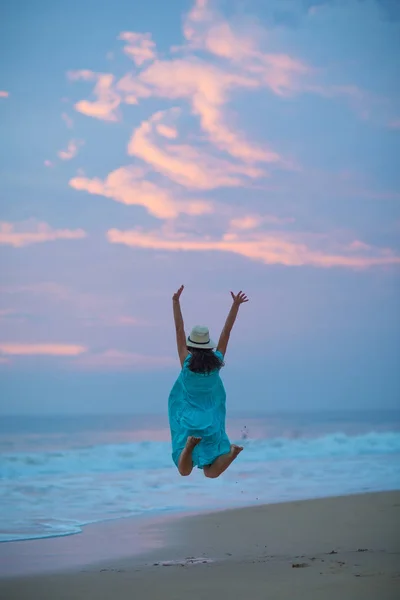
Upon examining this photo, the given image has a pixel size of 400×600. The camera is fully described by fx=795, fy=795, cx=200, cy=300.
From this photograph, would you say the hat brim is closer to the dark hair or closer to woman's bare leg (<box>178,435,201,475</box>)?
the dark hair

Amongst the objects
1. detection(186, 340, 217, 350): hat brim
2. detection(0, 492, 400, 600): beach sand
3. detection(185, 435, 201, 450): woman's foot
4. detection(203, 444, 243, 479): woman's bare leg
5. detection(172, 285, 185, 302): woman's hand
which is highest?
detection(172, 285, 185, 302): woman's hand

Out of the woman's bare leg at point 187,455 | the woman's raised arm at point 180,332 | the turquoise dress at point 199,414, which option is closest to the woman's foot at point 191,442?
the woman's bare leg at point 187,455

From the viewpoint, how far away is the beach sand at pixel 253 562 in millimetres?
Result: 7039

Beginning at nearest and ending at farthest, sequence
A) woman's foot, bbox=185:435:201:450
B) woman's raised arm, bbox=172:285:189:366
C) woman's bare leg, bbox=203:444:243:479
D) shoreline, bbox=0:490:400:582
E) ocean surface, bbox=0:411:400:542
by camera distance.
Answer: woman's foot, bbox=185:435:201:450, woman's bare leg, bbox=203:444:243:479, woman's raised arm, bbox=172:285:189:366, shoreline, bbox=0:490:400:582, ocean surface, bbox=0:411:400:542

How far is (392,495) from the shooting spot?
13.0 metres

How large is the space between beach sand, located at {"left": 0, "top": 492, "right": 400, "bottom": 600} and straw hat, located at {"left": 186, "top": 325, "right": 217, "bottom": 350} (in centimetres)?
216

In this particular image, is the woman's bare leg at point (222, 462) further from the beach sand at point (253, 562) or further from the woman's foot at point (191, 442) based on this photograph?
the beach sand at point (253, 562)

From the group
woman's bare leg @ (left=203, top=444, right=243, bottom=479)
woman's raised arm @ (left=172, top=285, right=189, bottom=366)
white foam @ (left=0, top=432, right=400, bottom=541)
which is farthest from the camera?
white foam @ (left=0, top=432, right=400, bottom=541)

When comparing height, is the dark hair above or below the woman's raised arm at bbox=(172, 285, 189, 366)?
below

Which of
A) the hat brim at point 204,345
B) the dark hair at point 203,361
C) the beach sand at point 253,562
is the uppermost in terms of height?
the hat brim at point 204,345

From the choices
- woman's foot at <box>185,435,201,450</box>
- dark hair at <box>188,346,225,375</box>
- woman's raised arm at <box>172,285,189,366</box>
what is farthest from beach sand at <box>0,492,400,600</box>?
woman's raised arm at <box>172,285,189,366</box>

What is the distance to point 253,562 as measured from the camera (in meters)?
8.39

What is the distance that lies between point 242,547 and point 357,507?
3148 millimetres

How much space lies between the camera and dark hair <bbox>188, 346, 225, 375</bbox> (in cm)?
695
